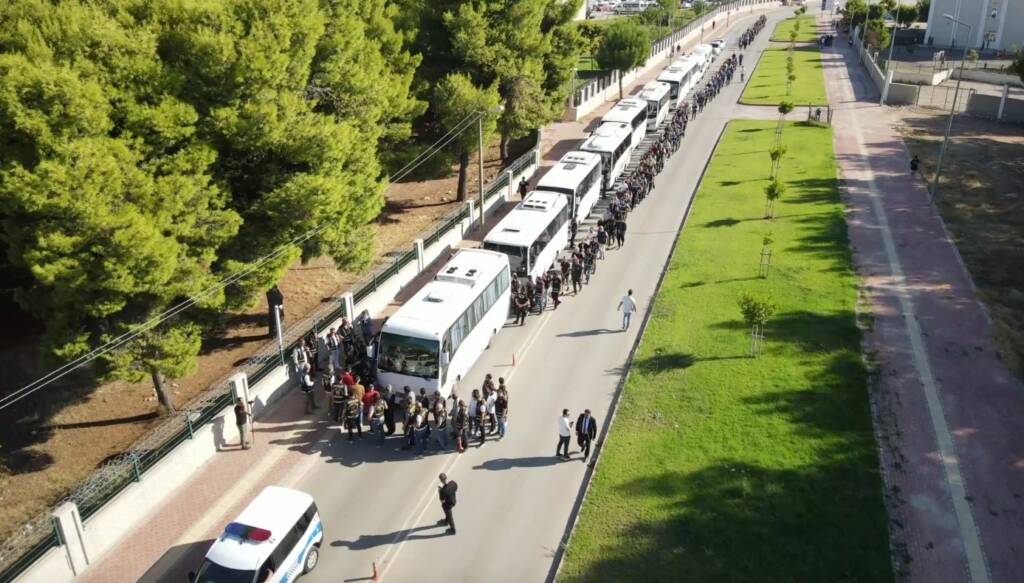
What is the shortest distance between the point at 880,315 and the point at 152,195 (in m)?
23.1

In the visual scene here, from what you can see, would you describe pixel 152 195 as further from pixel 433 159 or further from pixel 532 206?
pixel 433 159

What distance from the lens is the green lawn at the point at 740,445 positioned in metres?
14.9

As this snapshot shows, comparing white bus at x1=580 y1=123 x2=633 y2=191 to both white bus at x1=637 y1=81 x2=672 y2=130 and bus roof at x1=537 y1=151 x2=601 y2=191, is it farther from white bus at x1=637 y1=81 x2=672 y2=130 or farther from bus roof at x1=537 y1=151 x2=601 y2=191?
white bus at x1=637 y1=81 x2=672 y2=130

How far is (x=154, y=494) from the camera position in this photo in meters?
16.9

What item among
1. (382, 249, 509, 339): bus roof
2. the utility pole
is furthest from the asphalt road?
the utility pole

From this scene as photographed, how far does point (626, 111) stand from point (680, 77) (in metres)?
16.4

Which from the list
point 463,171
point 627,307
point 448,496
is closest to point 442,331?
point 448,496

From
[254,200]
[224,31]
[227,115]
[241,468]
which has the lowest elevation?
[241,468]

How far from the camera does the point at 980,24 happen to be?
84.1 m

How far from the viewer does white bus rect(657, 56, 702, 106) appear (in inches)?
2216

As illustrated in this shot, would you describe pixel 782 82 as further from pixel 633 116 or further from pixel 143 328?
pixel 143 328

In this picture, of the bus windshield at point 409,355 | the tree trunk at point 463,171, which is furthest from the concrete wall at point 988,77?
the bus windshield at point 409,355

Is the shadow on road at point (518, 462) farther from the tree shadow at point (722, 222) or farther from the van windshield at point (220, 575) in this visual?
the tree shadow at point (722, 222)

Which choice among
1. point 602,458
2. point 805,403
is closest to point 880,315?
point 805,403
